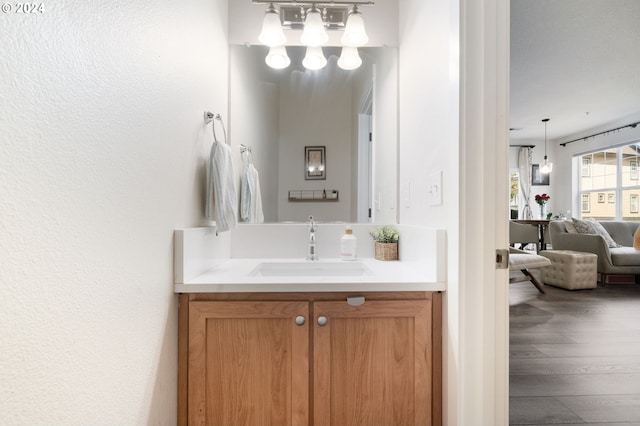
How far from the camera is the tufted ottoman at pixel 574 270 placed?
3.44 meters

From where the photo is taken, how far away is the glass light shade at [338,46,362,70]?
64.7 inches

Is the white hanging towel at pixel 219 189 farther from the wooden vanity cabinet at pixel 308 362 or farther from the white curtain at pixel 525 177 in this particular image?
the white curtain at pixel 525 177

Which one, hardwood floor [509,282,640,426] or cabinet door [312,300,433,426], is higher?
cabinet door [312,300,433,426]

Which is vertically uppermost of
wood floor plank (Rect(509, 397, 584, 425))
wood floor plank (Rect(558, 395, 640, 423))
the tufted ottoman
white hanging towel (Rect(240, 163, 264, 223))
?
white hanging towel (Rect(240, 163, 264, 223))

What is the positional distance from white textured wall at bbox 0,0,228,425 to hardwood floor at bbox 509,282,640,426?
1.58 metres

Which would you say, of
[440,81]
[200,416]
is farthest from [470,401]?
[440,81]

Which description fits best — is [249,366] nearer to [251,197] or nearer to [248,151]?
[251,197]

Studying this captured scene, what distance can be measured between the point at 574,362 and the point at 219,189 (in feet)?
7.66

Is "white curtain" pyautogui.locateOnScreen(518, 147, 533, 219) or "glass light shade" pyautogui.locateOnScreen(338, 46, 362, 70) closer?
"glass light shade" pyautogui.locateOnScreen(338, 46, 362, 70)

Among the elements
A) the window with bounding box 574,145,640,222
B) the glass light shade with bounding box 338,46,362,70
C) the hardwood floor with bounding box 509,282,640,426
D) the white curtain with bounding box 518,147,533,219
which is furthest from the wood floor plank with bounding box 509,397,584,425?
the white curtain with bounding box 518,147,533,219

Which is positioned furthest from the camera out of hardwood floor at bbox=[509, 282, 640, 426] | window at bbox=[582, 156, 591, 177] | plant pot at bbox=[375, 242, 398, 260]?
window at bbox=[582, 156, 591, 177]

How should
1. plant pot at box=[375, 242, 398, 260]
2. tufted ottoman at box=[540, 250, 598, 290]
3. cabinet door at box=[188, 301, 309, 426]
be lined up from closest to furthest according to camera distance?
cabinet door at box=[188, 301, 309, 426] < plant pot at box=[375, 242, 398, 260] < tufted ottoman at box=[540, 250, 598, 290]

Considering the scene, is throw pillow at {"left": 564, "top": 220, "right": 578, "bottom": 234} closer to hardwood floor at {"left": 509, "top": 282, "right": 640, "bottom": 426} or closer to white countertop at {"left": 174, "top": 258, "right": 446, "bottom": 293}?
hardwood floor at {"left": 509, "top": 282, "right": 640, "bottom": 426}

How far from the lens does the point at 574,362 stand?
182 cm
